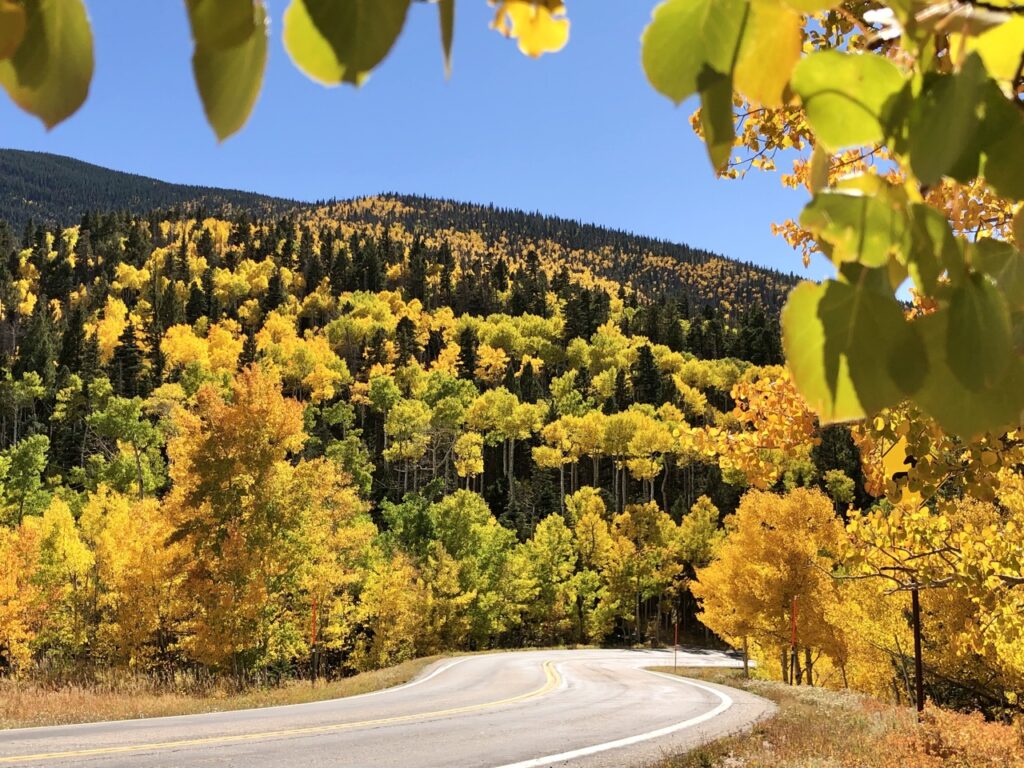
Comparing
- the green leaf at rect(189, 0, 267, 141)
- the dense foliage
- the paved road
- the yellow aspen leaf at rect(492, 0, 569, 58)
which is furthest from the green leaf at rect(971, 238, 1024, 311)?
the paved road

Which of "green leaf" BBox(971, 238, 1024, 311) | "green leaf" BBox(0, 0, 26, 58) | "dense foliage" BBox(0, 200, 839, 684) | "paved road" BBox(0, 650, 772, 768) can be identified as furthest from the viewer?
"dense foliage" BBox(0, 200, 839, 684)

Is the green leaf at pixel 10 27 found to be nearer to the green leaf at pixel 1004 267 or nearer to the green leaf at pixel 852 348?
the green leaf at pixel 852 348

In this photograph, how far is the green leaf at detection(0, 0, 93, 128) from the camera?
34cm

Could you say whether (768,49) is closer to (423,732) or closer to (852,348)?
(852,348)

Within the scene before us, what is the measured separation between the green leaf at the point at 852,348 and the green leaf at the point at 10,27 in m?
0.39

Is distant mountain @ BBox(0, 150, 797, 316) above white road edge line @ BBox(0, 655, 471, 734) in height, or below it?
above

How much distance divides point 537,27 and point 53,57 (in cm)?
24

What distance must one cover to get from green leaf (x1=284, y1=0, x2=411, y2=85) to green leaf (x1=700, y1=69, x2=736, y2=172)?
164 millimetres

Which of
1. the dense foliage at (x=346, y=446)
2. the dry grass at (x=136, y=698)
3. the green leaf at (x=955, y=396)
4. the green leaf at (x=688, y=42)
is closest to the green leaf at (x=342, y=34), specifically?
the green leaf at (x=688, y=42)

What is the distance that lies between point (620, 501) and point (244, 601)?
55.4 metres

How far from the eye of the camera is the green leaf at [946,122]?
0.36 metres

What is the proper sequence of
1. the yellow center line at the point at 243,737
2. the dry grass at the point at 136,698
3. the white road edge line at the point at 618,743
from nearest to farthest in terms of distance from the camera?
the yellow center line at the point at 243,737 → the white road edge line at the point at 618,743 → the dry grass at the point at 136,698

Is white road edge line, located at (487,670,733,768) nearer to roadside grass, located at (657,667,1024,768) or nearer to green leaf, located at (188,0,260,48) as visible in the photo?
roadside grass, located at (657,667,1024,768)

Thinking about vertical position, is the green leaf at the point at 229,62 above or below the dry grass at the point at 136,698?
above
